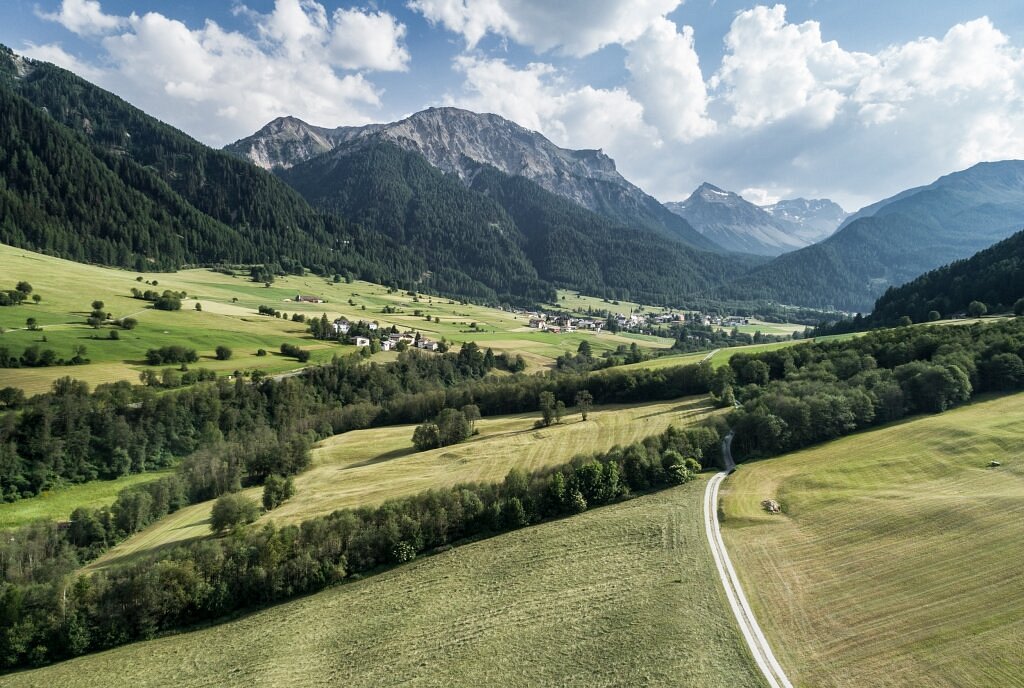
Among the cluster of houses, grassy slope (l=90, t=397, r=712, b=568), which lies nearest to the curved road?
grassy slope (l=90, t=397, r=712, b=568)

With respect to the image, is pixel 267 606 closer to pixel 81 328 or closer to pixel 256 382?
pixel 256 382

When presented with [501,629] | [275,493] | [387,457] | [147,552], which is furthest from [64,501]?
[501,629]

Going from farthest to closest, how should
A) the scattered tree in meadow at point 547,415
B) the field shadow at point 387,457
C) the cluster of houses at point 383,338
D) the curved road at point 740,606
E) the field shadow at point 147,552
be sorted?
1. the cluster of houses at point 383,338
2. the scattered tree in meadow at point 547,415
3. the field shadow at point 387,457
4. the field shadow at point 147,552
5. the curved road at point 740,606

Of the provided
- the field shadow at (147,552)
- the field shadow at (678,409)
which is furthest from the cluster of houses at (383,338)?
the field shadow at (147,552)

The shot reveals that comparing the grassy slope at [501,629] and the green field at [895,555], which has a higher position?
the green field at [895,555]

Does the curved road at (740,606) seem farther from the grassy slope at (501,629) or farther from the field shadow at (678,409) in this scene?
the field shadow at (678,409)

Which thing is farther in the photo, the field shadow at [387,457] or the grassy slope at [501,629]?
the field shadow at [387,457]
